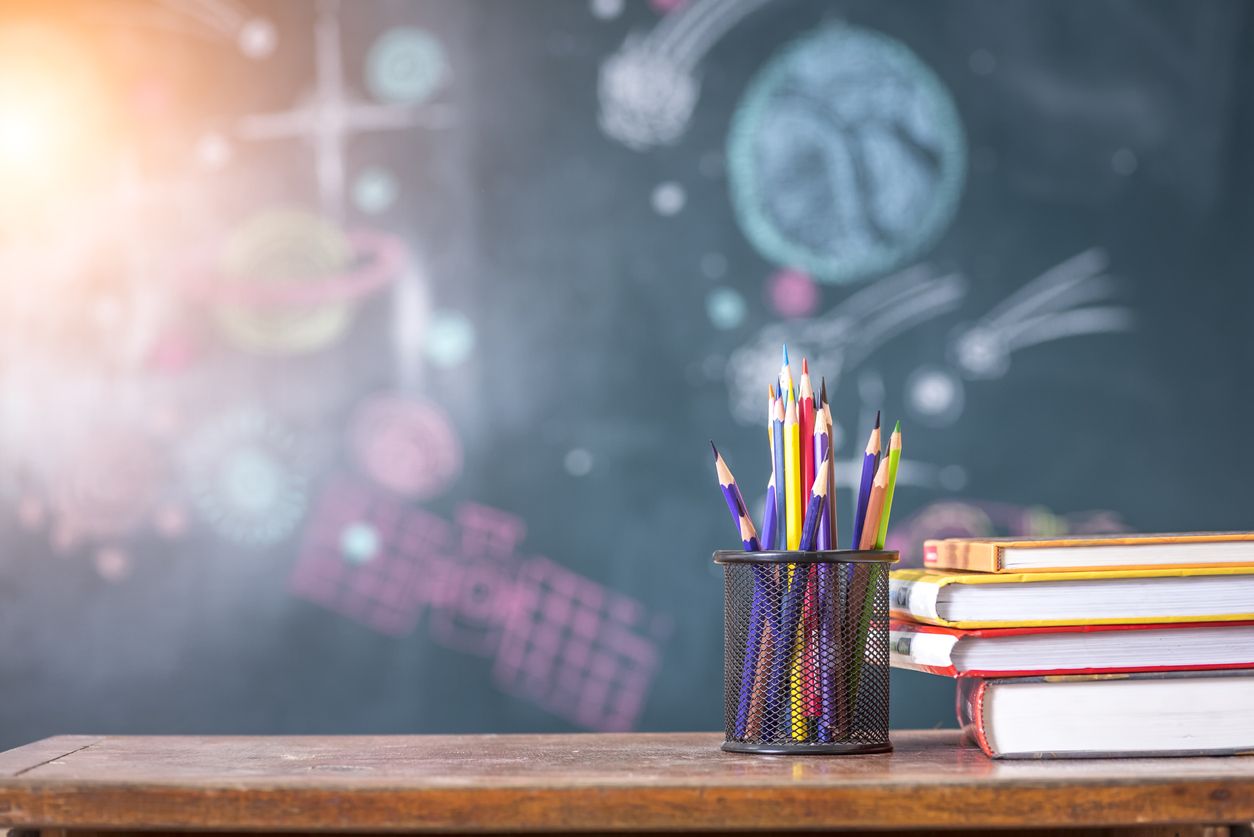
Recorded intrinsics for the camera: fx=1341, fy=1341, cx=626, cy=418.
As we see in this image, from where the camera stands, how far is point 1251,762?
2.69 ft

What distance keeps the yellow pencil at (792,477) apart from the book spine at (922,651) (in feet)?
0.33

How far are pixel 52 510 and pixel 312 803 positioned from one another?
1617mm

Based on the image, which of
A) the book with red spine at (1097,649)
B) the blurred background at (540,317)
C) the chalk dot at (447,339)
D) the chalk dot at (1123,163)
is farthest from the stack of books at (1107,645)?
the chalk dot at (1123,163)

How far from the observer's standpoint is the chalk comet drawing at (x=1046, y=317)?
88.7 inches

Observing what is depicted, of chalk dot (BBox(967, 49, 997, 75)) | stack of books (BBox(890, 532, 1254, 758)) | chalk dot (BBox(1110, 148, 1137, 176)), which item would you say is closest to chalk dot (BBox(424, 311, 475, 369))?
chalk dot (BBox(967, 49, 997, 75))

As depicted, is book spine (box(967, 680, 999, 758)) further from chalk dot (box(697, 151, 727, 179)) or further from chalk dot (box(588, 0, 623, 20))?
chalk dot (box(588, 0, 623, 20))

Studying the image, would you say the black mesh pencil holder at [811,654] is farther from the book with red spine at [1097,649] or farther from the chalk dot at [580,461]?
the chalk dot at [580,461]

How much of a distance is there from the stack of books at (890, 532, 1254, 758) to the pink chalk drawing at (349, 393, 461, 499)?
142 cm

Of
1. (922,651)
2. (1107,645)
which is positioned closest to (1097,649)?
(1107,645)

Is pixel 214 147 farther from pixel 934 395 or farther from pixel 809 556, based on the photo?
pixel 809 556

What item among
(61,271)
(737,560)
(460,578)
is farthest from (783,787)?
(61,271)

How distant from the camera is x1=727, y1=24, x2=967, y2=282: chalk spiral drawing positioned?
7.38 feet

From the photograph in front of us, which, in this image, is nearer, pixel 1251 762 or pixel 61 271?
pixel 1251 762

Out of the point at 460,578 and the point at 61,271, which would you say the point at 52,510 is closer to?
the point at 61,271
